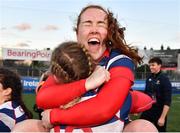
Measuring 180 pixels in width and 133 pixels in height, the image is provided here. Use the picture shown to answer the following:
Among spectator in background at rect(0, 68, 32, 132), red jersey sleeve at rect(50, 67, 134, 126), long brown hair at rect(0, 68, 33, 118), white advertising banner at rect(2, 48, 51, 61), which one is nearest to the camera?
red jersey sleeve at rect(50, 67, 134, 126)

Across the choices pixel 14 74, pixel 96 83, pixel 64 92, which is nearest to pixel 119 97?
pixel 96 83

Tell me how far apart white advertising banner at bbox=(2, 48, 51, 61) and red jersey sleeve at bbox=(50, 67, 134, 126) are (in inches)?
1303

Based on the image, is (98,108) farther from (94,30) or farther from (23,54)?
(23,54)

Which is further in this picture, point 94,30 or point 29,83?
point 29,83

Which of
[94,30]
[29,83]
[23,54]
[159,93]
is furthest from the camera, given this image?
[23,54]

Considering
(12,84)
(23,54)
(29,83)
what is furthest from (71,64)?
(23,54)

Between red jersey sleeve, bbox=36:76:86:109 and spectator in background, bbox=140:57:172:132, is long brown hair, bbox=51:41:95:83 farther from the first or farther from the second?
spectator in background, bbox=140:57:172:132

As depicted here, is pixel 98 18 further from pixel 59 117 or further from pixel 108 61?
pixel 59 117

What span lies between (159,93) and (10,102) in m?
4.26

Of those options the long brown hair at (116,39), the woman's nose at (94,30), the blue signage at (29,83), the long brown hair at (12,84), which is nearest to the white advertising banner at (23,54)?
the blue signage at (29,83)

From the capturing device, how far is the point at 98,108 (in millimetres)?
2404

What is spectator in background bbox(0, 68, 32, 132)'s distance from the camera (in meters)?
3.31

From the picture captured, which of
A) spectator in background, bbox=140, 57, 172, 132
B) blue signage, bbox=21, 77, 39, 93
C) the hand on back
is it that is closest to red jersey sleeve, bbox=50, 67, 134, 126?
the hand on back

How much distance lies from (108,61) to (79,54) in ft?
0.93
